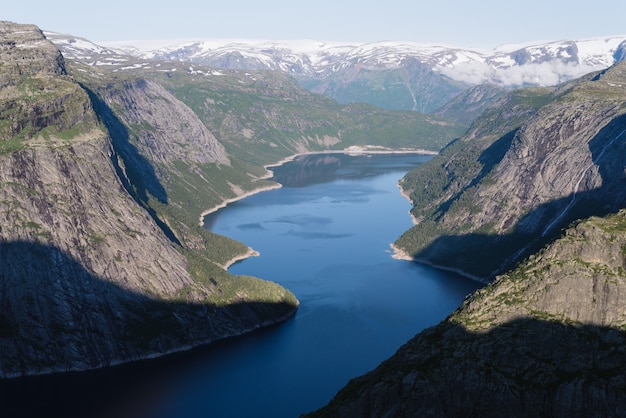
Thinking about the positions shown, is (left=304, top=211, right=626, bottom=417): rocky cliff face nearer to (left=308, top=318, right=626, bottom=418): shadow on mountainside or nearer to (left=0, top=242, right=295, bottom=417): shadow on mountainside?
(left=308, top=318, right=626, bottom=418): shadow on mountainside

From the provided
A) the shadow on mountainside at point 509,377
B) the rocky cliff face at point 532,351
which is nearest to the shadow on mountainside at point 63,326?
the rocky cliff face at point 532,351

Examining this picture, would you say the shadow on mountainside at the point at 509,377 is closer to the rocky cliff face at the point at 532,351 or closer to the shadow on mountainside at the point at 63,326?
the rocky cliff face at the point at 532,351

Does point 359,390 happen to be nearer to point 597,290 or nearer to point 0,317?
point 597,290

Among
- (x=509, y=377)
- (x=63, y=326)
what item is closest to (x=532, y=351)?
(x=509, y=377)

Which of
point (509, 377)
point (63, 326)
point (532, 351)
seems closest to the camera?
point (509, 377)

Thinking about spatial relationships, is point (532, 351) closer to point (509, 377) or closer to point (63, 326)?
point (509, 377)

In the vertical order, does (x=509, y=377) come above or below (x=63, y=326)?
above
